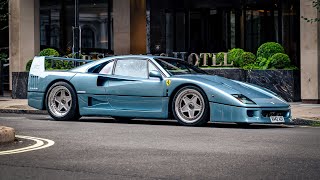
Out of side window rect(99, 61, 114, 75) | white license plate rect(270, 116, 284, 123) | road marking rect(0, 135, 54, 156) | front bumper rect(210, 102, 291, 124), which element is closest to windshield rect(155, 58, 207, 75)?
side window rect(99, 61, 114, 75)

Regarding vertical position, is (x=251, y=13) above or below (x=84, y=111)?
above

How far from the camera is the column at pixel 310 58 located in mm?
20844

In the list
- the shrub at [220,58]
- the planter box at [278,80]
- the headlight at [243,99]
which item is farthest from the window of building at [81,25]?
the headlight at [243,99]

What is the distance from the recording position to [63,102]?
15.0 metres

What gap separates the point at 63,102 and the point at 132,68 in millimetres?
1702

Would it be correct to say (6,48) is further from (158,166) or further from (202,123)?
(158,166)

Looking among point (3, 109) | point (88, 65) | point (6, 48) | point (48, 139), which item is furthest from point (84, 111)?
point (6, 48)

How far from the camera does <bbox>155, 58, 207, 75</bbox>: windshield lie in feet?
46.1

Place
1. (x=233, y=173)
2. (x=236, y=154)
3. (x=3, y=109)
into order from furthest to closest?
1. (x=3, y=109)
2. (x=236, y=154)
3. (x=233, y=173)

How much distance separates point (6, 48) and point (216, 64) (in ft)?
40.7

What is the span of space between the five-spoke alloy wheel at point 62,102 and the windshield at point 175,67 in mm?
1967

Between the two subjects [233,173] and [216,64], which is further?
[216,64]

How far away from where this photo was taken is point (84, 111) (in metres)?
14.6

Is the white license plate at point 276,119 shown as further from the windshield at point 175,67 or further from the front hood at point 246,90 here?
the windshield at point 175,67
